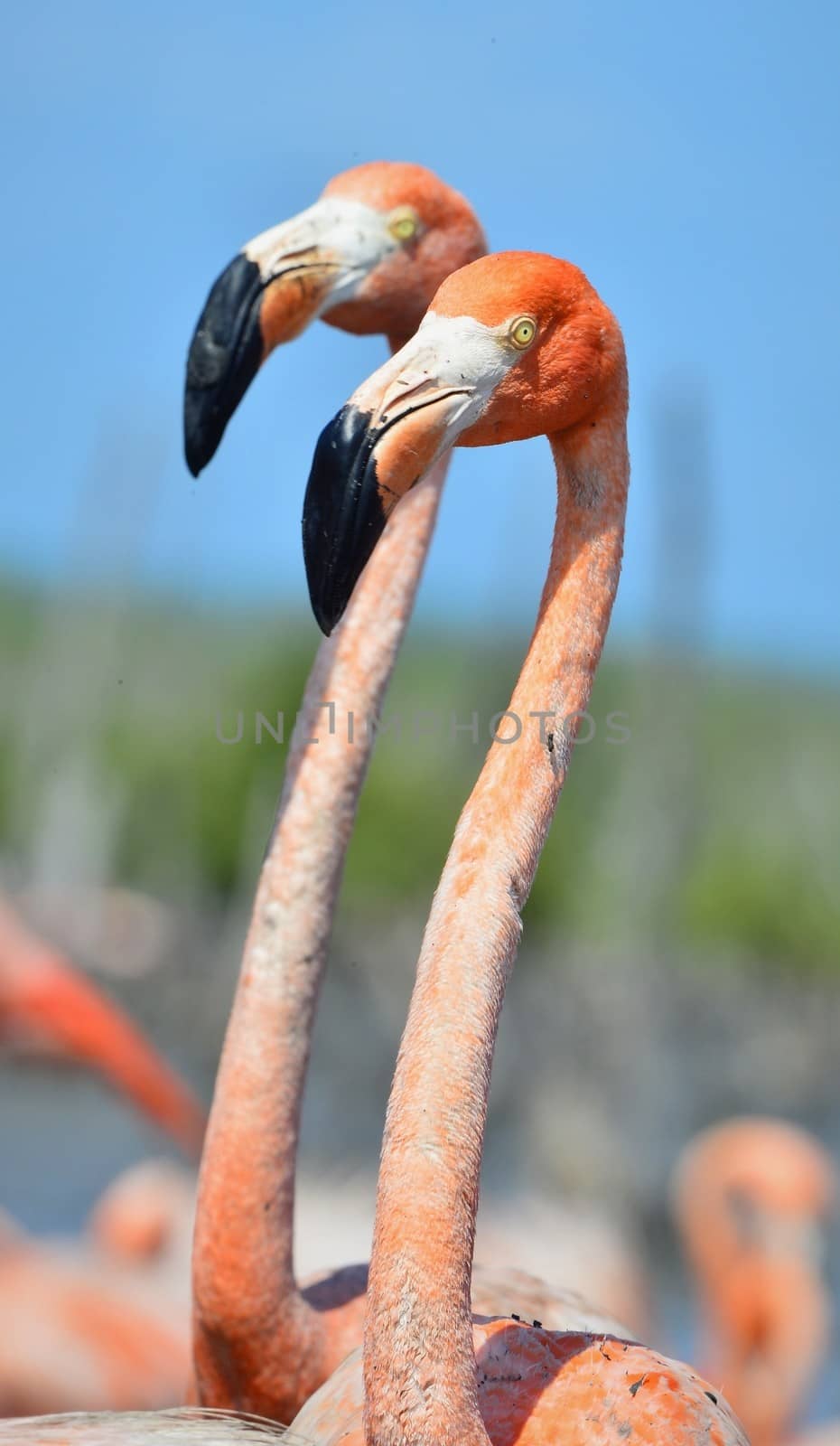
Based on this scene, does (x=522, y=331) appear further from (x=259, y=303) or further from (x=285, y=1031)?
(x=285, y=1031)

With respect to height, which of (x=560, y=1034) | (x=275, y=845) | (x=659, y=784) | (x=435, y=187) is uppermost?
(x=435, y=187)

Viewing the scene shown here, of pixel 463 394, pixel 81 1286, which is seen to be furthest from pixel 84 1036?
pixel 463 394

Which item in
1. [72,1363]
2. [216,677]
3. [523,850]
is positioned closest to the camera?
[523,850]

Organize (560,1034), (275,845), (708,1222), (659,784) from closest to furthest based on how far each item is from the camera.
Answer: (275,845)
(708,1222)
(560,1034)
(659,784)

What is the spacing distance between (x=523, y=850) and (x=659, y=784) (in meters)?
14.5

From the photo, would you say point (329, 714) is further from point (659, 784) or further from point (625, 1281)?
point (659, 784)

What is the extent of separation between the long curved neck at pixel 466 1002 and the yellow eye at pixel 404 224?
2.69 feet

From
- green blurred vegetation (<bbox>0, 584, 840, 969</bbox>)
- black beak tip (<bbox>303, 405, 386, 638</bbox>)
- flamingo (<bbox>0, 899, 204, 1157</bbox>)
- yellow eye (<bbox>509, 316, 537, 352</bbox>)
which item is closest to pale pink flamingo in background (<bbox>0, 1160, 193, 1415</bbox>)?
flamingo (<bbox>0, 899, 204, 1157</bbox>)

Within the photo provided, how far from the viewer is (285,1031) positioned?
3.01 meters

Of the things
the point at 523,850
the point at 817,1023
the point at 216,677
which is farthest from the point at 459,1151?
the point at 216,677

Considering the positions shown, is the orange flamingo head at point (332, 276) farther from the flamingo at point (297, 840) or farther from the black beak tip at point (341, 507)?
the black beak tip at point (341, 507)

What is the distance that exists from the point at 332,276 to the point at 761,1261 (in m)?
5.06

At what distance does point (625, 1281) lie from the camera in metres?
6.43

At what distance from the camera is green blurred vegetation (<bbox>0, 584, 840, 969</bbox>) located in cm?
1465
